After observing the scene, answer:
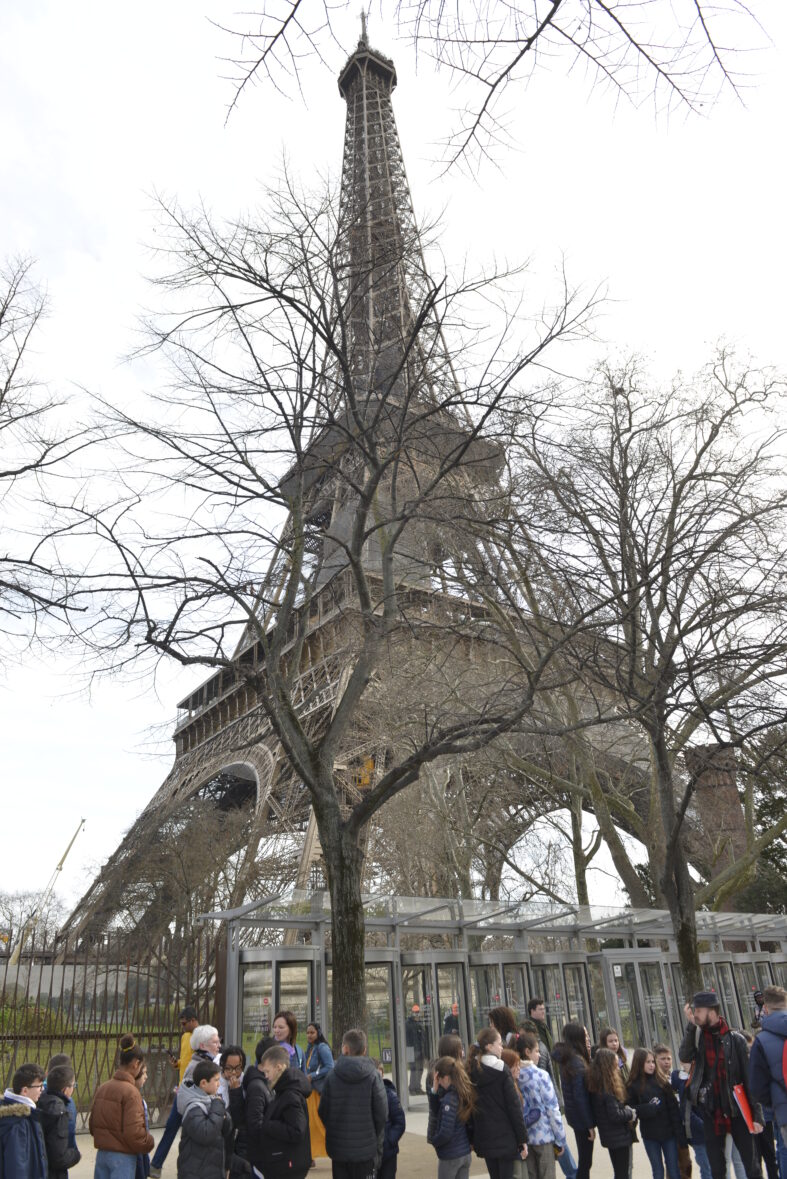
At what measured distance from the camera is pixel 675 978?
1884cm

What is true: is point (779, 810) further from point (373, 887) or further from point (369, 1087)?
point (369, 1087)

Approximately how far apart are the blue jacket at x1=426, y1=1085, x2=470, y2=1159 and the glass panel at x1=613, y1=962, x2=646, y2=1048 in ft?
35.2

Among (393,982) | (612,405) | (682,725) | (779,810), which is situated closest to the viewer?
(393,982)

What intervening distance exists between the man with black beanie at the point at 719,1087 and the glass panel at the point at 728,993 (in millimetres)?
13481

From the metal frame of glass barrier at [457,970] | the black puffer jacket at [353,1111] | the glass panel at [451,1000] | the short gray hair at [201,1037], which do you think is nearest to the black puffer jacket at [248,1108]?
the short gray hair at [201,1037]

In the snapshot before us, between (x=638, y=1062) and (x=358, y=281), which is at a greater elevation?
(x=358, y=281)

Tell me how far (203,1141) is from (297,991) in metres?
6.18

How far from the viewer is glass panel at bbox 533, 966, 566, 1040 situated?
1544cm

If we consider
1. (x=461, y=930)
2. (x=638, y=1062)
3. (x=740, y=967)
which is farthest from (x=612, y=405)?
(x=740, y=967)

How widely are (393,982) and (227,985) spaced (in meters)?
2.96

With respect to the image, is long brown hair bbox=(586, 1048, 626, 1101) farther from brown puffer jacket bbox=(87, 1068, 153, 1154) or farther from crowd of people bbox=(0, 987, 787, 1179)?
brown puffer jacket bbox=(87, 1068, 153, 1154)

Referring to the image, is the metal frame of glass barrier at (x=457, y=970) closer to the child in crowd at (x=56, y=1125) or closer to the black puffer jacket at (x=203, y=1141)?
the child in crowd at (x=56, y=1125)

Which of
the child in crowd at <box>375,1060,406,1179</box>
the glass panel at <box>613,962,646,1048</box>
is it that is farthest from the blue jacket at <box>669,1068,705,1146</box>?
the glass panel at <box>613,962,646,1048</box>

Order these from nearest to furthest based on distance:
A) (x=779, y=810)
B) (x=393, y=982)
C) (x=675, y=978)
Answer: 1. (x=393, y=982)
2. (x=675, y=978)
3. (x=779, y=810)
